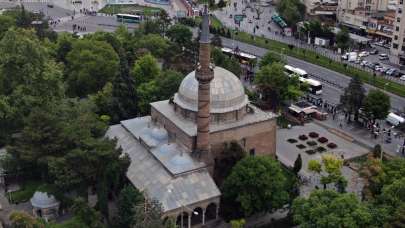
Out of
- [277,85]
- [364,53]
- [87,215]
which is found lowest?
[87,215]

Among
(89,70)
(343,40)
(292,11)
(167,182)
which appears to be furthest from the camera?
(292,11)

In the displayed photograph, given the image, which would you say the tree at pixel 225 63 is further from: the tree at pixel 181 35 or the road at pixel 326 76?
the road at pixel 326 76

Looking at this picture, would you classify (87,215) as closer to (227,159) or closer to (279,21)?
(227,159)

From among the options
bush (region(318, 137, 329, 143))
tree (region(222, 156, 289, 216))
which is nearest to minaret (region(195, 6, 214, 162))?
tree (region(222, 156, 289, 216))

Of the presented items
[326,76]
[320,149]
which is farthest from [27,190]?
[326,76]

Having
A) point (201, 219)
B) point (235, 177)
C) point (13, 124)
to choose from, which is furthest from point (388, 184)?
point (13, 124)

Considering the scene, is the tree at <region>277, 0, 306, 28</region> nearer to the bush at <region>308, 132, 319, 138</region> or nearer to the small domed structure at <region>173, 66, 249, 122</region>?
the bush at <region>308, 132, 319, 138</region>

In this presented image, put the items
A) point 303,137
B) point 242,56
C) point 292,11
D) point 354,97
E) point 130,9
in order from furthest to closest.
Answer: point 130,9 → point 292,11 → point 242,56 → point 354,97 → point 303,137
